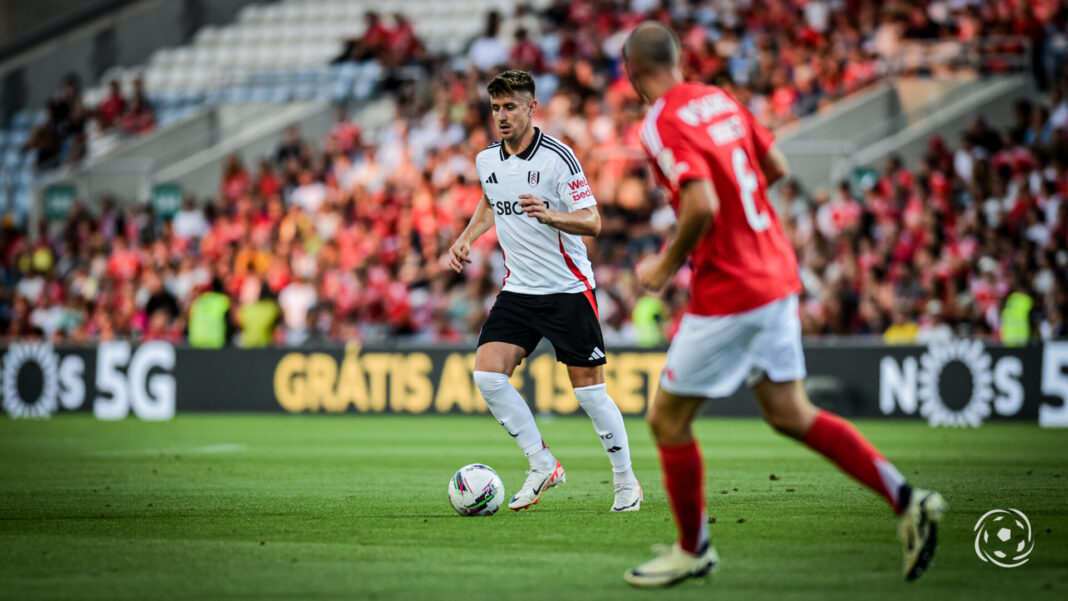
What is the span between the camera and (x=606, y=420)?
28.2 feet

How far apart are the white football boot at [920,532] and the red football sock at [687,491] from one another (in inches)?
33.4

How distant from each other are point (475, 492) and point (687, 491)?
2.60 m

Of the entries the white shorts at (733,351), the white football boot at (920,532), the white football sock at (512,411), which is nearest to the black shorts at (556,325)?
the white football sock at (512,411)

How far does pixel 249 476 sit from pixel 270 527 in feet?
10.9

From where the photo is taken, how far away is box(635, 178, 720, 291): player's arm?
5531 mm

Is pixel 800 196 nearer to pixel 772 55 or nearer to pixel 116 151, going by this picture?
pixel 772 55

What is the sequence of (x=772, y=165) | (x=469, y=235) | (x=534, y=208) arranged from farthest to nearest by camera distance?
(x=469, y=235) → (x=534, y=208) → (x=772, y=165)

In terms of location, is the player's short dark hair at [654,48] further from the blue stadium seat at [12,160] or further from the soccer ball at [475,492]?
the blue stadium seat at [12,160]

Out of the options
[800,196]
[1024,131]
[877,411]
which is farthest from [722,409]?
[1024,131]

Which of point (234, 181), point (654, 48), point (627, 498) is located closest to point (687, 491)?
point (654, 48)

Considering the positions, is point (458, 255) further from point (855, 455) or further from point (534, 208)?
point (855, 455)

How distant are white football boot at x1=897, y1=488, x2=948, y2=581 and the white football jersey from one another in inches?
137

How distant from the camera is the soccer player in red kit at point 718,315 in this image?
5.72 m

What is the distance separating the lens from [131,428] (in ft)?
57.4
